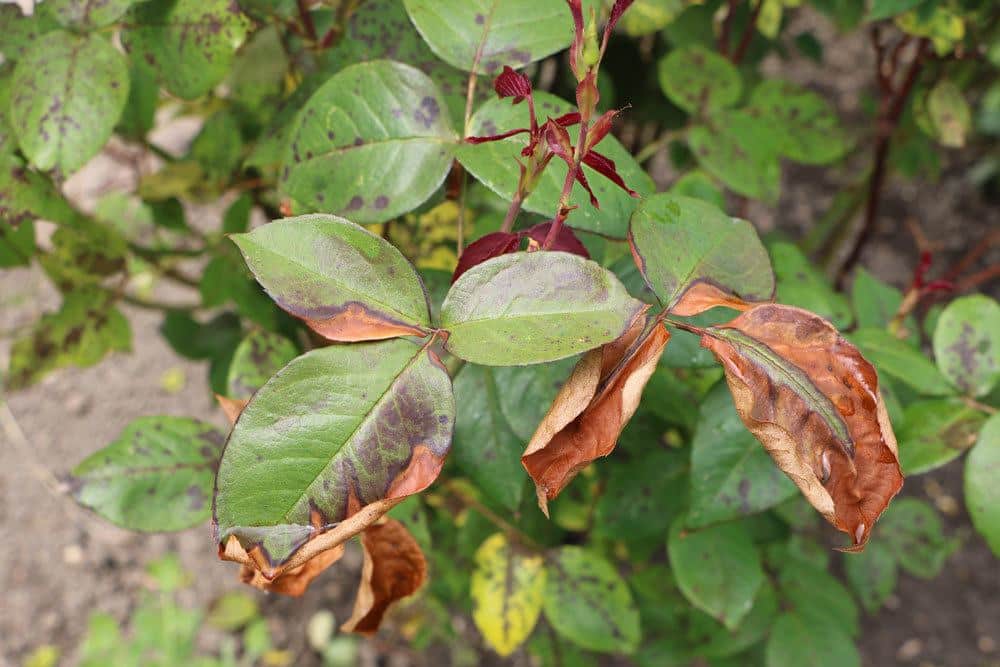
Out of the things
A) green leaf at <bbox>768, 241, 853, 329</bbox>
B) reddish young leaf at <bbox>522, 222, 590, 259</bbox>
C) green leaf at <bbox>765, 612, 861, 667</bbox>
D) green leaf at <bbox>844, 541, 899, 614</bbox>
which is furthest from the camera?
green leaf at <bbox>844, 541, 899, 614</bbox>

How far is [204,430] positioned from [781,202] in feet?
7.89

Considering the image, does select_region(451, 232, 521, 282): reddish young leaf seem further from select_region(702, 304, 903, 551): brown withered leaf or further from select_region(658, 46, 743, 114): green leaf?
select_region(658, 46, 743, 114): green leaf

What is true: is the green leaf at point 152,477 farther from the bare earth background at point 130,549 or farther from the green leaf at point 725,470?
the bare earth background at point 130,549

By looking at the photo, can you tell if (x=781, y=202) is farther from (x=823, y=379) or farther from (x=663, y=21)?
(x=823, y=379)

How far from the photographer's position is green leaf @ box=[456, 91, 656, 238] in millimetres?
581

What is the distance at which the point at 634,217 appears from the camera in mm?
552

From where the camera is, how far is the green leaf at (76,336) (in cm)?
113

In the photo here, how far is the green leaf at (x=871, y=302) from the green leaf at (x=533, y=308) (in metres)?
0.60

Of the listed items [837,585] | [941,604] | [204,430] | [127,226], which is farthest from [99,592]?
[941,604]

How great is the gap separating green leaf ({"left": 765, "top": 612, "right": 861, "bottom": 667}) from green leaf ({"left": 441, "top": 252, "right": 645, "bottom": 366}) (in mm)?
906

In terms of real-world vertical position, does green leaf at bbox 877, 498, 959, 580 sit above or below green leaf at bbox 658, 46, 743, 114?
below

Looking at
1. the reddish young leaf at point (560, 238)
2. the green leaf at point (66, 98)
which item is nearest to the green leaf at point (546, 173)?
the reddish young leaf at point (560, 238)

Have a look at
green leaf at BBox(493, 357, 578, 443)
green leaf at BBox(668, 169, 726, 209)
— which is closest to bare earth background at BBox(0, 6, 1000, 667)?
green leaf at BBox(668, 169, 726, 209)

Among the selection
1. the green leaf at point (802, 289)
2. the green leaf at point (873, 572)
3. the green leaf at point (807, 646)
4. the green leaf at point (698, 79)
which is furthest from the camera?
the green leaf at point (873, 572)
